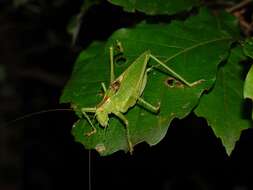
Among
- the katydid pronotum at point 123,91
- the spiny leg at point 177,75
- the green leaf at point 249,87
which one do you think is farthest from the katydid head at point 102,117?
the green leaf at point 249,87

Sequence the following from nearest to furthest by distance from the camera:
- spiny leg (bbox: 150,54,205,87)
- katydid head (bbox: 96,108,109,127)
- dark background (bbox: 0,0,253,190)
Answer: spiny leg (bbox: 150,54,205,87) < katydid head (bbox: 96,108,109,127) < dark background (bbox: 0,0,253,190)

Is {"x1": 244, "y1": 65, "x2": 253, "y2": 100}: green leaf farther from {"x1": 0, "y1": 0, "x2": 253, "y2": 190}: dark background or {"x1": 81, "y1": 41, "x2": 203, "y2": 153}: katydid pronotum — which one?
{"x1": 0, "y1": 0, "x2": 253, "y2": 190}: dark background

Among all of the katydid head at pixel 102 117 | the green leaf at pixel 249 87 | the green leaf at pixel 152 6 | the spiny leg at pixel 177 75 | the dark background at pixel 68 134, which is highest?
the green leaf at pixel 249 87

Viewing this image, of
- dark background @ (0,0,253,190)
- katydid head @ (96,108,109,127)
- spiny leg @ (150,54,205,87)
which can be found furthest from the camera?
dark background @ (0,0,253,190)

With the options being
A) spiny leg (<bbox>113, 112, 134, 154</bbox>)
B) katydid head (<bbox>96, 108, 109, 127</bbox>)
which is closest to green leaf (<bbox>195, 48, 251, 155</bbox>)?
spiny leg (<bbox>113, 112, 134, 154</bbox>)

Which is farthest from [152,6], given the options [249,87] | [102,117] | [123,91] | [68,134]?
[68,134]

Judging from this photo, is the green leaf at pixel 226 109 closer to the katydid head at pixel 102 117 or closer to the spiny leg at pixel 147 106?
the spiny leg at pixel 147 106
